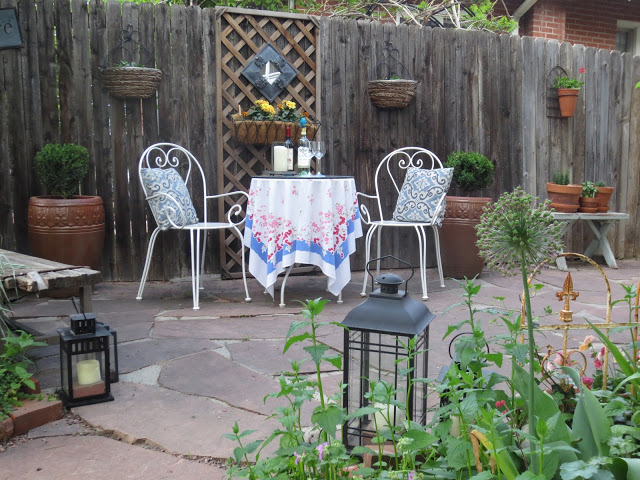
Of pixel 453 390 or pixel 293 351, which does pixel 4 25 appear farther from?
pixel 453 390

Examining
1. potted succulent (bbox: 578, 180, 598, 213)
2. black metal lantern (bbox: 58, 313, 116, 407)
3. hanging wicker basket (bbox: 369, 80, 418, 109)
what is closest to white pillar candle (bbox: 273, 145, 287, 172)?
hanging wicker basket (bbox: 369, 80, 418, 109)

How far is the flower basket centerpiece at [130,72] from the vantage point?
167 inches

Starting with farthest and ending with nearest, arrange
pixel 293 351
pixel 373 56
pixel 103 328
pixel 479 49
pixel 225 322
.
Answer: pixel 479 49 < pixel 373 56 < pixel 225 322 < pixel 293 351 < pixel 103 328

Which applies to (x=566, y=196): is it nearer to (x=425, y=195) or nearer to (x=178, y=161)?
(x=425, y=195)

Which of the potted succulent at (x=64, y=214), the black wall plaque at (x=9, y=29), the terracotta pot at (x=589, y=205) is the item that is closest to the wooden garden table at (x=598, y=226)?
the terracotta pot at (x=589, y=205)

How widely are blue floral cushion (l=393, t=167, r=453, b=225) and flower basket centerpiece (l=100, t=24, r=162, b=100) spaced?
188cm

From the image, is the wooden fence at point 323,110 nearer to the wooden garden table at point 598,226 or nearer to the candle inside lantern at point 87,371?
the wooden garden table at point 598,226

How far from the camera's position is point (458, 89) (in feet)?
17.6

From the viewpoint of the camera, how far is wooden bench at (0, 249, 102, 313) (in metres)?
2.17

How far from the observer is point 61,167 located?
3.95 metres

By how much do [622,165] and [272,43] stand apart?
3516mm

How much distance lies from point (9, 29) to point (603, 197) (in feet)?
15.4

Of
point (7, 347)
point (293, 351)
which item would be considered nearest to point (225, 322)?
point (293, 351)

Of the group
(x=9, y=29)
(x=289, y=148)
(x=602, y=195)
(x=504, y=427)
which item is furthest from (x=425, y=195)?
(x=504, y=427)
